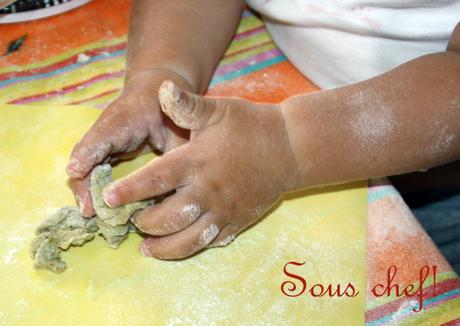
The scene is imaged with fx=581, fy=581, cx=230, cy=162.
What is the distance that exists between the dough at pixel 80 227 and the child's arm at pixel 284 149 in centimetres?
3

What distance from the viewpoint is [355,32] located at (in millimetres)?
862

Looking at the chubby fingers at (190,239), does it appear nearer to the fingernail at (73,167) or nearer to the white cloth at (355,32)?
the fingernail at (73,167)

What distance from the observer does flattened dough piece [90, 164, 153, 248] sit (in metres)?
0.67

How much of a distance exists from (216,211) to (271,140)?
106mm

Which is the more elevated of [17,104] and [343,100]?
[343,100]

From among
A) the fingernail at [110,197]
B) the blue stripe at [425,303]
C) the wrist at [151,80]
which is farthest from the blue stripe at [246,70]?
the blue stripe at [425,303]

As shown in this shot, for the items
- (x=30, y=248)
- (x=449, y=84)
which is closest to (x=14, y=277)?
(x=30, y=248)

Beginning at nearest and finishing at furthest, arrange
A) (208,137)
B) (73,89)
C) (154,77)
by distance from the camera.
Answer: (208,137), (154,77), (73,89)

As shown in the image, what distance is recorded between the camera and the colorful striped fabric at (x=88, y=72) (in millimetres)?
882

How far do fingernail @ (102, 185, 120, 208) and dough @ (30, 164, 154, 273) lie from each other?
0.10 feet

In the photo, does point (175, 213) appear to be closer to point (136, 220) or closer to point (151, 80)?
point (136, 220)

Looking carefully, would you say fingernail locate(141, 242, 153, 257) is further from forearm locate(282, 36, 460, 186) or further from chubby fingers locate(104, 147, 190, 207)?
forearm locate(282, 36, 460, 186)

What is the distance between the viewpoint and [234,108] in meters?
0.67

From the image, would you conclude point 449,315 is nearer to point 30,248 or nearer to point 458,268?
point 458,268
